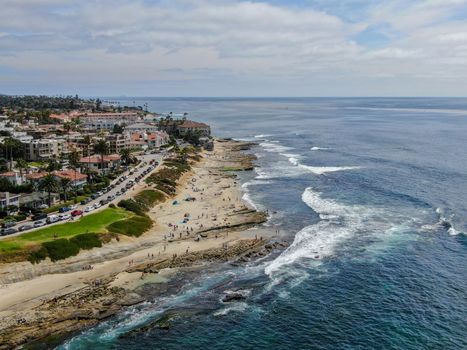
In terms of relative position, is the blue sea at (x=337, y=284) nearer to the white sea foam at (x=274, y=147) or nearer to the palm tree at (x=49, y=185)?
the palm tree at (x=49, y=185)

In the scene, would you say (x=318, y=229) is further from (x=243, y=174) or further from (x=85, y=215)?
(x=243, y=174)

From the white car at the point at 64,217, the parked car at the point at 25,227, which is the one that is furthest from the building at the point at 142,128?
the parked car at the point at 25,227

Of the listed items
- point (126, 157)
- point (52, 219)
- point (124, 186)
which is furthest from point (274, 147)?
point (52, 219)

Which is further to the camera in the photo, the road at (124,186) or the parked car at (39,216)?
the road at (124,186)

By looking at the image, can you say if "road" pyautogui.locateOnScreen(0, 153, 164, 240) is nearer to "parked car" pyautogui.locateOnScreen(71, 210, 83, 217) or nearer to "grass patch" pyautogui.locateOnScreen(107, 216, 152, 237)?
"parked car" pyautogui.locateOnScreen(71, 210, 83, 217)

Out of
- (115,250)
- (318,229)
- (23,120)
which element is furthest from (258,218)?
(23,120)

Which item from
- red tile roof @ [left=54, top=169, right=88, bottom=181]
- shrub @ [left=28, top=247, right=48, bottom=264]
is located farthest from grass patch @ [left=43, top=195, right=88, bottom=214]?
shrub @ [left=28, top=247, right=48, bottom=264]
